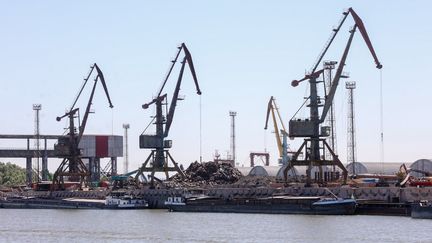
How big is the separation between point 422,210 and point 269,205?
27473 mm

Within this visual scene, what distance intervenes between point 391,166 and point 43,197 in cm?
6493

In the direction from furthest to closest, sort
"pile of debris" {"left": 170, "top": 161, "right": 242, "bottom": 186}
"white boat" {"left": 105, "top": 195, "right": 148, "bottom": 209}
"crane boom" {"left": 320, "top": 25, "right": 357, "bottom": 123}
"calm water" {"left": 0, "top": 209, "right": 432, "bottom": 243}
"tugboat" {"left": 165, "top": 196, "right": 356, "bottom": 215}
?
"pile of debris" {"left": 170, "top": 161, "right": 242, "bottom": 186} < "white boat" {"left": 105, "top": 195, "right": 148, "bottom": 209} < "crane boom" {"left": 320, "top": 25, "right": 357, "bottom": 123} < "tugboat" {"left": 165, "top": 196, "right": 356, "bottom": 215} < "calm water" {"left": 0, "top": 209, "right": 432, "bottom": 243}

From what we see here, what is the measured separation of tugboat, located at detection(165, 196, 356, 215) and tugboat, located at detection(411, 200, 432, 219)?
1157 centimetres

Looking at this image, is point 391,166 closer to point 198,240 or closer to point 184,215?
point 184,215

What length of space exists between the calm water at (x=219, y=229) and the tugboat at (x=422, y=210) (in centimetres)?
110

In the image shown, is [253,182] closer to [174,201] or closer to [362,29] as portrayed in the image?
[174,201]

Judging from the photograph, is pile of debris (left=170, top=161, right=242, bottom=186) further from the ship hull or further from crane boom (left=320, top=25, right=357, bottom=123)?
crane boom (left=320, top=25, right=357, bottom=123)

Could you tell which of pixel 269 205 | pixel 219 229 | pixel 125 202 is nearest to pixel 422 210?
pixel 219 229

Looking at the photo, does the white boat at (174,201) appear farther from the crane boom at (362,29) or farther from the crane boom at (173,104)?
the crane boom at (362,29)

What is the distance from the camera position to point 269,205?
12538 cm

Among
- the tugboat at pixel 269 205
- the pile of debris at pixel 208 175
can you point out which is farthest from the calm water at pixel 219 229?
the pile of debris at pixel 208 175

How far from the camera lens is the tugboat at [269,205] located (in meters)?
115

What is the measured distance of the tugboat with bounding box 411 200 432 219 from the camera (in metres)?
102

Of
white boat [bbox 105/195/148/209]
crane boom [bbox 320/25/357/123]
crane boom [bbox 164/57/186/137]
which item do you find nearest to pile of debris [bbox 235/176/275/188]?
crane boom [bbox 164/57/186/137]
